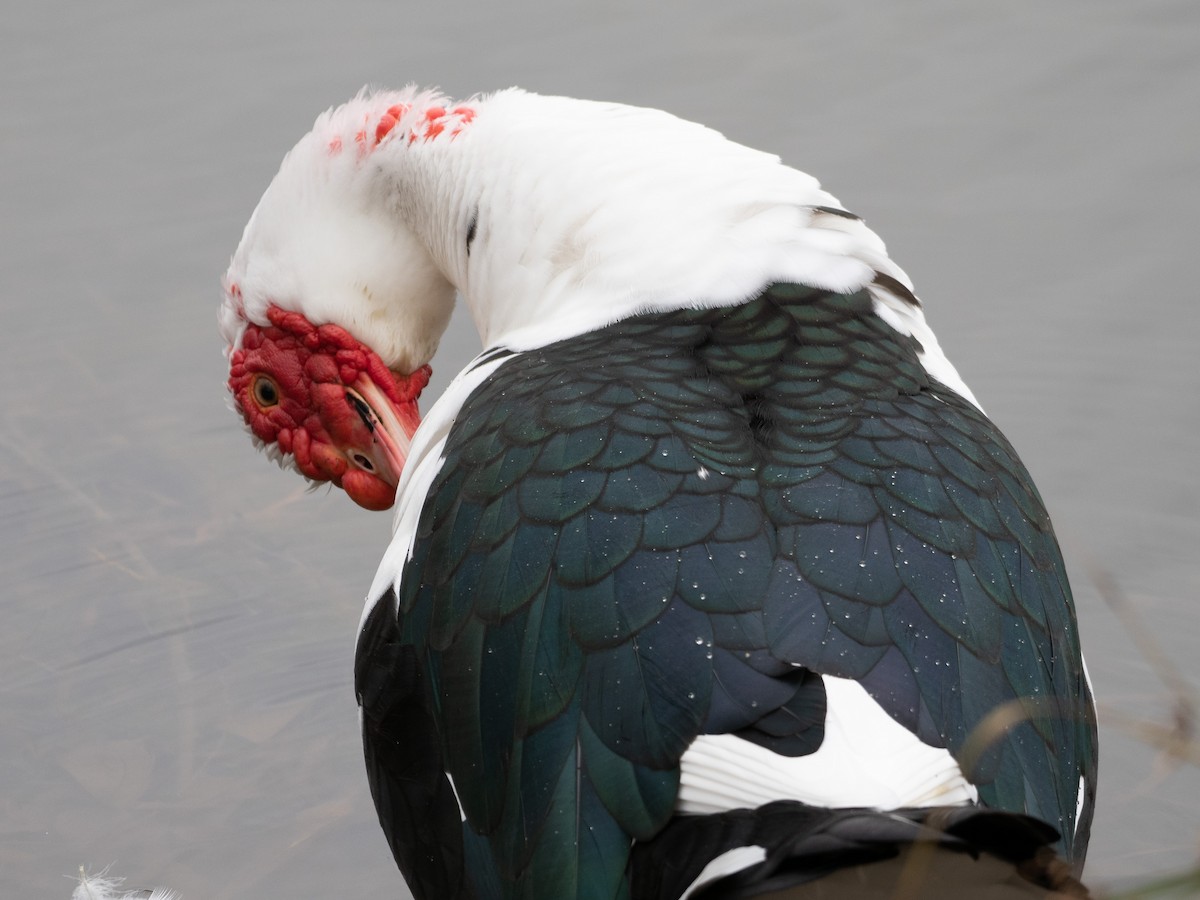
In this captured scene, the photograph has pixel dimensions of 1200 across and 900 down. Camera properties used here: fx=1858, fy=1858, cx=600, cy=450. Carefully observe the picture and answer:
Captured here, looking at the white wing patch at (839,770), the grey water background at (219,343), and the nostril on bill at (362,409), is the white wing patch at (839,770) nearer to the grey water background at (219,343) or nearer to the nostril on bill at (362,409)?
the nostril on bill at (362,409)

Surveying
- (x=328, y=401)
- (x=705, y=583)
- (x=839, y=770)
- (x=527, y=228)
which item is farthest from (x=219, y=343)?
(x=839, y=770)

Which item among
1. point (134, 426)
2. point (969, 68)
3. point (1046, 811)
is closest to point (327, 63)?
point (134, 426)

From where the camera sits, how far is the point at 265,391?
3.63 metres

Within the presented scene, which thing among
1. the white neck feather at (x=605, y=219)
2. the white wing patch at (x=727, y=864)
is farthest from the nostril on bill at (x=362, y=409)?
the white wing patch at (x=727, y=864)

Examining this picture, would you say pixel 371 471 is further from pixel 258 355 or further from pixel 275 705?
pixel 275 705

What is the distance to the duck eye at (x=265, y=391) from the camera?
360cm

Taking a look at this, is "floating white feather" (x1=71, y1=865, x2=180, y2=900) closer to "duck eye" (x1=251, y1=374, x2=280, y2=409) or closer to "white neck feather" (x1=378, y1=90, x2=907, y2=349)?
"duck eye" (x1=251, y1=374, x2=280, y2=409)

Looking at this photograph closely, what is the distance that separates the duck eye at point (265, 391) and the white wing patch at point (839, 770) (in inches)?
72.4

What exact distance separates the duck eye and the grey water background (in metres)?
0.81

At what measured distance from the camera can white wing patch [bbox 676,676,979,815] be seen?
74.2 inches

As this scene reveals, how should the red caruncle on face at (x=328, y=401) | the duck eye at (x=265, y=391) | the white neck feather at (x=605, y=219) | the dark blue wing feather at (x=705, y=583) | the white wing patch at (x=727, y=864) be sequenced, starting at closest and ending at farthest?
the white wing patch at (x=727, y=864) → the dark blue wing feather at (x=705, y=583) → the white neck feather at (x=605, y=219) → the red caruncle on face at (x=328, y=401) → the duck eye at (x=265, y=391)

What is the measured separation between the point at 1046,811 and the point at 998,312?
297 cm

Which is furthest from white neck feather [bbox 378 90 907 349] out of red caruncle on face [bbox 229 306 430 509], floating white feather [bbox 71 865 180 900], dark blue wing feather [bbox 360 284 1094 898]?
floating white feather [bbox 71 865 180 900]

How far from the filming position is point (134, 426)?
490cm
